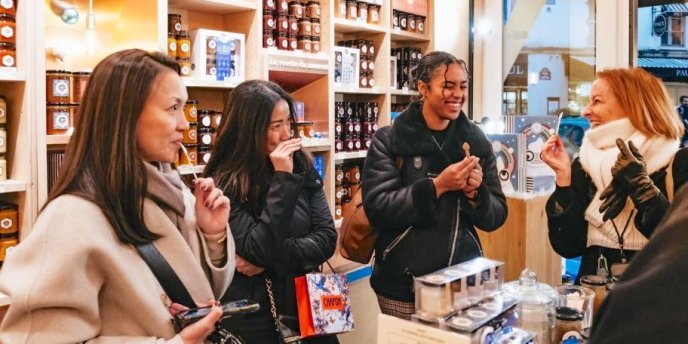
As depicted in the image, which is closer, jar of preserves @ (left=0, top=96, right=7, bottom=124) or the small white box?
jar of preserves @ (left=0, top=96, right=7, bottom=124)

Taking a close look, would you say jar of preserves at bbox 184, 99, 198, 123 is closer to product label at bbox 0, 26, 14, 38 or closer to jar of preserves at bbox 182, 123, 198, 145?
jar of preserves at bbox 182, 123, 198, 145

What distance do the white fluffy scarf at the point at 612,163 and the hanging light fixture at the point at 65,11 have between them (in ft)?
6.92

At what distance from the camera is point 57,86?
2.27 metres

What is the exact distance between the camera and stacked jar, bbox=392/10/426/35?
4.07 m

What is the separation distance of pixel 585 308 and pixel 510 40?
3.32m

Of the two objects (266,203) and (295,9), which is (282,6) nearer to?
(295,9)

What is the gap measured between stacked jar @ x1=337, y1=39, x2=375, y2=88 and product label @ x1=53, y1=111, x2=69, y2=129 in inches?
74.5

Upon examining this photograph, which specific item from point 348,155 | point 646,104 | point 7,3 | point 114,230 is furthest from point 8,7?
point 646,104

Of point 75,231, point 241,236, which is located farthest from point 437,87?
point 75,231

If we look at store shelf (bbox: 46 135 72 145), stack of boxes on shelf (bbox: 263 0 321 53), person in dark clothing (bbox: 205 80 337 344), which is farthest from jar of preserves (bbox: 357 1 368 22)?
store shelf (bbox: 46 135 72 145)

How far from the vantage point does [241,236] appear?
6.72ft

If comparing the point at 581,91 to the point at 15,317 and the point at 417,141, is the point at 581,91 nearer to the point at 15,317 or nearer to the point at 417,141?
the point at 417,141

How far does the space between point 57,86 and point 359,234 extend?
125 centimetres

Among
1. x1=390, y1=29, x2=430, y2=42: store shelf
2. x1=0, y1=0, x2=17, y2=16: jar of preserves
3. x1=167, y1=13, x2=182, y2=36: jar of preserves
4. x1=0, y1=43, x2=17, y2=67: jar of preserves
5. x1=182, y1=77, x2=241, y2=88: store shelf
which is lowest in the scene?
x1=182, y1=77, x2=241, y2=88: store shelf
